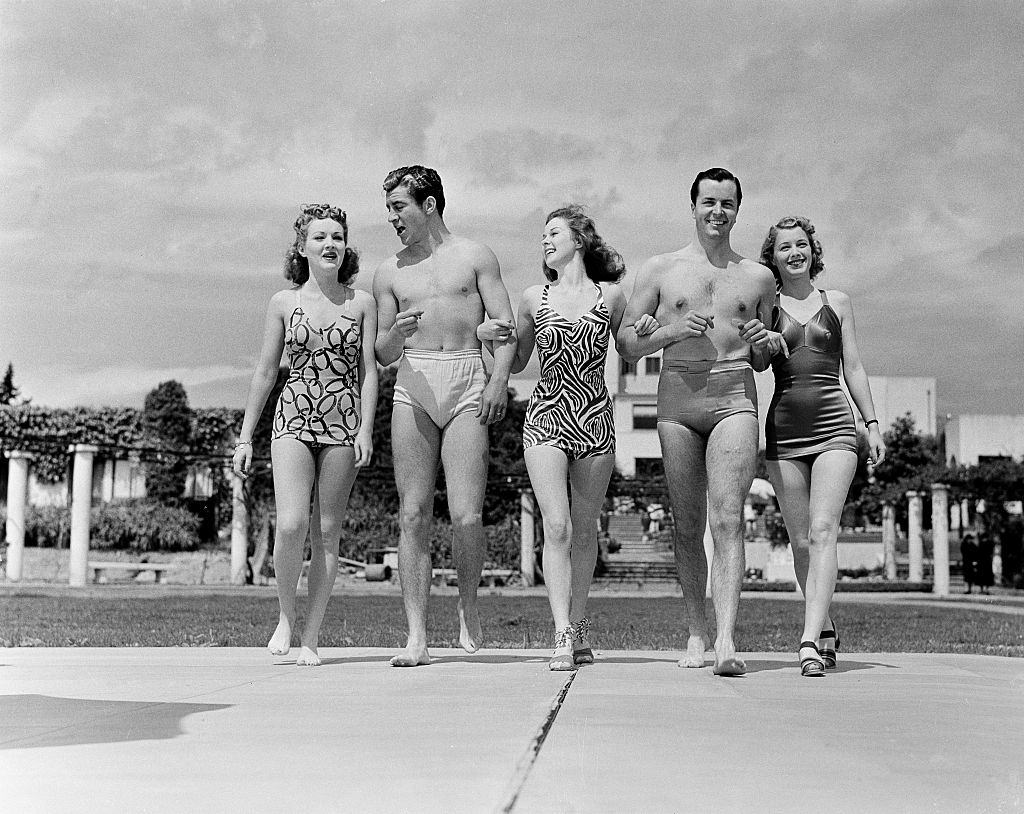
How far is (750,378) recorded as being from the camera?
588 centimetres

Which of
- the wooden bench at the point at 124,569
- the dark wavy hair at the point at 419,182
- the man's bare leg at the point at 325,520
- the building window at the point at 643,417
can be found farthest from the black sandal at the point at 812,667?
the building window at the point at 643,417

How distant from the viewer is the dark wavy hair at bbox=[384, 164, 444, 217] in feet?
20.6

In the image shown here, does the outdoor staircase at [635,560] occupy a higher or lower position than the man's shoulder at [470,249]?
lower

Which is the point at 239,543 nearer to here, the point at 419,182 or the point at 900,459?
the point at 419,182

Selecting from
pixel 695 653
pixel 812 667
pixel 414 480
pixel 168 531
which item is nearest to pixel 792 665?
pixel 695 653

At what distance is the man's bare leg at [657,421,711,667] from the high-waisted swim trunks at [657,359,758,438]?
0.27 feet


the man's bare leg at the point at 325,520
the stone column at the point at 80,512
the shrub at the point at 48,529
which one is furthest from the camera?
the shrub at the point at 48,529

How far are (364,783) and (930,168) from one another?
819cm

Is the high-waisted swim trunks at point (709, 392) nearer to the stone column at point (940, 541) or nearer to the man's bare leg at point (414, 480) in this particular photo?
the man's bare leg at point (414, 480)

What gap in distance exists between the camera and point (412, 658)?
5879mm

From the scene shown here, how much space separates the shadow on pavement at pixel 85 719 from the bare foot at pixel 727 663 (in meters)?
2.20

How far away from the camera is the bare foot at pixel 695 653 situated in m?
5.91

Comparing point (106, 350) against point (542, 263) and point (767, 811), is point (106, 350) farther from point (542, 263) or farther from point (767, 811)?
point (767, 811)

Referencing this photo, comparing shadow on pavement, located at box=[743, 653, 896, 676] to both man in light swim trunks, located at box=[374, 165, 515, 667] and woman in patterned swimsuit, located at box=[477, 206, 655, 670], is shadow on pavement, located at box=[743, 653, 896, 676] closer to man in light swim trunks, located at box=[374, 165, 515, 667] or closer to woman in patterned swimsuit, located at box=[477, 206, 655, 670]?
woman in patterned swimsuit, located at box=[477, 206, 655, 670]
